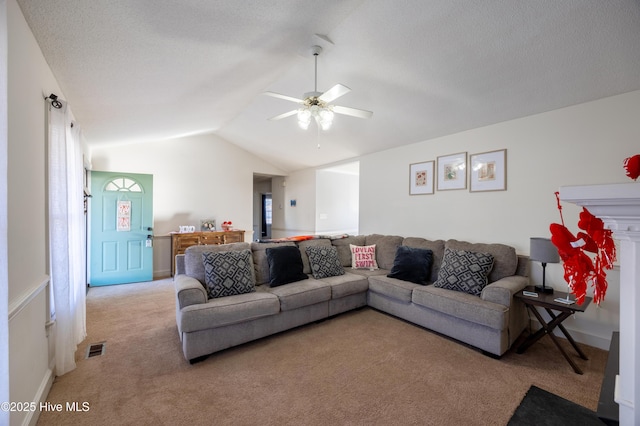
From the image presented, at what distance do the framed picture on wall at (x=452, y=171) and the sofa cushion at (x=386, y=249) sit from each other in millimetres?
990

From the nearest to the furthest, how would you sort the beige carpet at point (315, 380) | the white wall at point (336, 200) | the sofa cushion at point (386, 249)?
1. the beige carpet at point (315, 380)
2. the sofa cushion at point (386, 249)
3. the white wall at point (336, 200)

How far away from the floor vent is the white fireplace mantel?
3.39 metres

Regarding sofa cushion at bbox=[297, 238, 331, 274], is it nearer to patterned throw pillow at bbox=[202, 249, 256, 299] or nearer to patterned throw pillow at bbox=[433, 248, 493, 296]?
patterned throw pillow at bbox=[202, 249, 256, 299]

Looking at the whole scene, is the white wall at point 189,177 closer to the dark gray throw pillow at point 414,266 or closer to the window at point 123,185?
the window at point 123,185

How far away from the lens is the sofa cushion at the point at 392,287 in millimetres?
3133

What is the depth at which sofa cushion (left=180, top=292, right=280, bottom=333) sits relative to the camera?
91.2 inches

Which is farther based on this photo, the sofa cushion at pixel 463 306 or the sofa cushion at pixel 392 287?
the sofa cushion at pixel 392 287

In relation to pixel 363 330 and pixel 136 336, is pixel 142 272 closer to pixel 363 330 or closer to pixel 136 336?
pixel 136 336

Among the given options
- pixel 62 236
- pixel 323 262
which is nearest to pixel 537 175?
pixel 323 262

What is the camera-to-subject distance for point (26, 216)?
1.67m

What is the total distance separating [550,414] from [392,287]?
2.48 meters

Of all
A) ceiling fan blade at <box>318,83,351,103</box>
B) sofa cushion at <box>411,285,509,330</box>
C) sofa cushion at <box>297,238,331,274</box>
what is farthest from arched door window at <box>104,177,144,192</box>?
sofa cushion at <box>411,285,509,330</box>

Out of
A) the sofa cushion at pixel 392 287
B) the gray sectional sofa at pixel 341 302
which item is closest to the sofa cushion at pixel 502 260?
the gray sectional sofa at pixel 341 302

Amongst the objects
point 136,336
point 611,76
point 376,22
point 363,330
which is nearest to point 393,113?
→ point 376,22
